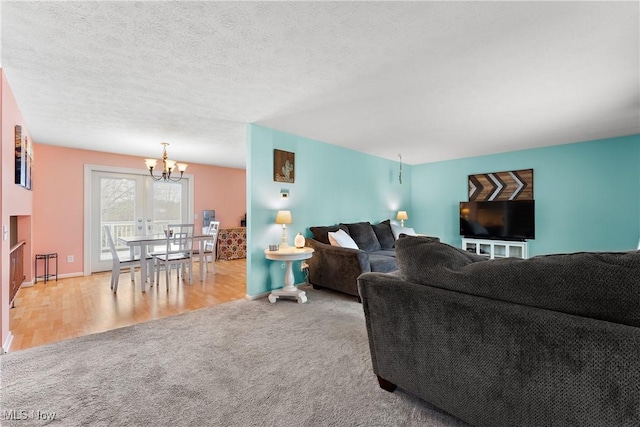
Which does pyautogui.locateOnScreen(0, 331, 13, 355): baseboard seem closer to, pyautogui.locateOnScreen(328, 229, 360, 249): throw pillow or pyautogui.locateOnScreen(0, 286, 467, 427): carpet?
pyautogui.locateOnScreen(0, 286, 467, 427): carpet

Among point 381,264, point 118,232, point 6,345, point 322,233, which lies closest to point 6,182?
point 6,345

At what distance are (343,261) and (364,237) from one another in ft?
3.88

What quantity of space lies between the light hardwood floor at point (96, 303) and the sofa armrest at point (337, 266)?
109 cm

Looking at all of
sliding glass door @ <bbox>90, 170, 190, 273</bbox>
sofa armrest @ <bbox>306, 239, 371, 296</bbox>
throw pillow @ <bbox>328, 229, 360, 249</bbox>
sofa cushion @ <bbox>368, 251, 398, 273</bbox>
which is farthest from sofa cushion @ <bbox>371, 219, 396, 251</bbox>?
sliding glass door @ <bbox>90, 170, 190, 273</bbox>

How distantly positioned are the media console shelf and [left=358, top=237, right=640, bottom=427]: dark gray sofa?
412 cm

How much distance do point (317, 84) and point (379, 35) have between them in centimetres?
82

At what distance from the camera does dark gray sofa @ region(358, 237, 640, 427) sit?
98 centimetres

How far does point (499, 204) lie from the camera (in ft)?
17.7

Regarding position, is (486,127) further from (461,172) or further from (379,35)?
(379,35)

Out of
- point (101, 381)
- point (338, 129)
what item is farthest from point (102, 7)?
point (338, 129)

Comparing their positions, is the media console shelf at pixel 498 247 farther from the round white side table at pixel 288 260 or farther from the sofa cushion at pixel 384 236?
the round white side table at pixel 288 260

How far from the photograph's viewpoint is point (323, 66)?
225 centimetres

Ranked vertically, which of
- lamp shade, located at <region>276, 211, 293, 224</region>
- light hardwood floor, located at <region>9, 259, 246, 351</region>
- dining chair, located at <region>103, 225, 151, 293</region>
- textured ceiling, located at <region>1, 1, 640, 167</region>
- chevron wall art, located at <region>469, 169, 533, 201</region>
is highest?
textured ceiling, located at <region>1, 1, 640, 167</region>
